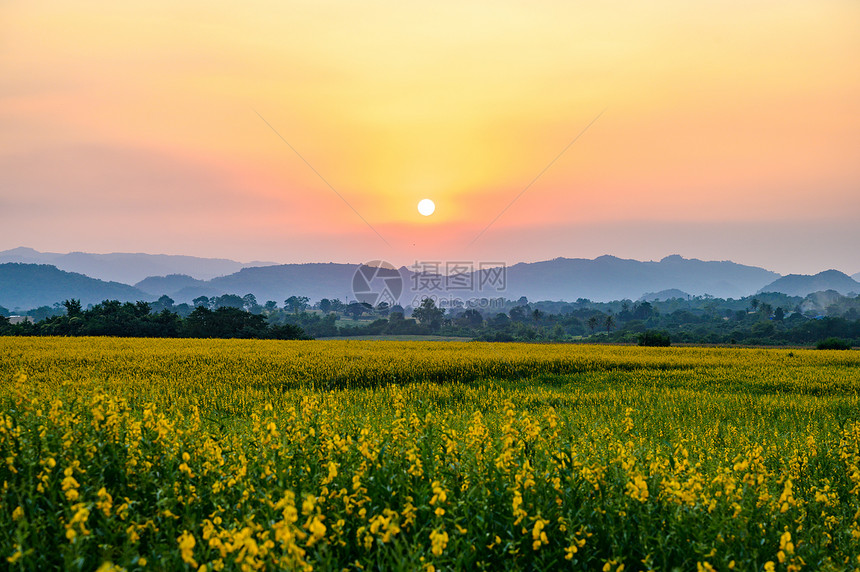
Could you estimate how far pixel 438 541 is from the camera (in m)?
3.66

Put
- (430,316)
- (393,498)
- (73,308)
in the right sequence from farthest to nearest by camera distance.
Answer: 1. (430,316)
2. (73,308)
3. (393,498)

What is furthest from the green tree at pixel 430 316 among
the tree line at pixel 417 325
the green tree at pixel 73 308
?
the green tree at pixel 73 308

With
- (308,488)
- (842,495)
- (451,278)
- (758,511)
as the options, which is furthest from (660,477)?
(451,278)

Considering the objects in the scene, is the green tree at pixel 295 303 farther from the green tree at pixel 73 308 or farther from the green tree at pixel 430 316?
the green tree at pixel 73 308

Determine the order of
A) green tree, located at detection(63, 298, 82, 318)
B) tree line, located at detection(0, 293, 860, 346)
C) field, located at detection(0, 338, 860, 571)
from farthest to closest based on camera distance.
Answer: green tree, located at detection(63, 298, 82, 318), tree line, located at detection(0, 293, 860, 346), field, located at detection(0, 338, 860, 571)

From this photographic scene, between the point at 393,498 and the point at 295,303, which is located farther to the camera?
the point at 295,303

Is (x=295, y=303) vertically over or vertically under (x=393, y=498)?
over

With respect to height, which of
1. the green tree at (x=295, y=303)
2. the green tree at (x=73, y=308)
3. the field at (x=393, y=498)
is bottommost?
the field at (x=393, y=498)

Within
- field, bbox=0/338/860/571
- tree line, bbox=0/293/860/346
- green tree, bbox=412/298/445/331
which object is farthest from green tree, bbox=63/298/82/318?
green tree, bbox=412/298/445/331

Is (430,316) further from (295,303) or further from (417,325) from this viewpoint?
(295,303)

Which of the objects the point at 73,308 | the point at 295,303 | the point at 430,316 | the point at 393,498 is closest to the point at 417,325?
the point at 430,316

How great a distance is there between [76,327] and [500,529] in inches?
2093

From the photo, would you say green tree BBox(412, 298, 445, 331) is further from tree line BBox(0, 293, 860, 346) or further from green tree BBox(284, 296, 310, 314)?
green tree BBox(284, 296, 310, 314)

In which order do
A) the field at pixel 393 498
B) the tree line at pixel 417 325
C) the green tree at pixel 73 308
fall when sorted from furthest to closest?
the green tree at pixel 73 308 → the tree line at pixel 417 325 → the field at pixel 393 498
